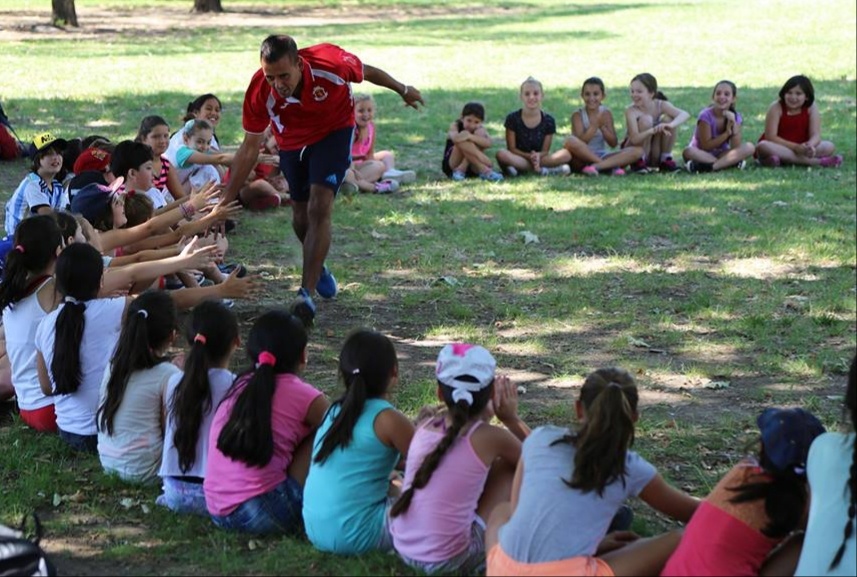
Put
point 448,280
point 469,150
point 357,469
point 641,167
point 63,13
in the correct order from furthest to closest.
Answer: point 63,13, point 641,167, point 469,150, point 448,280, point 357,469

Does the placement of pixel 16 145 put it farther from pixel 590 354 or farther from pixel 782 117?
pixel 782 117

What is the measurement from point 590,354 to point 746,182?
563 centimetres

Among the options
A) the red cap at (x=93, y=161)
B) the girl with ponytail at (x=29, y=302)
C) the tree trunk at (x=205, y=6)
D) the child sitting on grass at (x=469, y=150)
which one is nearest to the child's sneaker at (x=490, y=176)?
the child sitting on grass at (x=469, y=150)

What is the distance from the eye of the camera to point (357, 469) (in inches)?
176

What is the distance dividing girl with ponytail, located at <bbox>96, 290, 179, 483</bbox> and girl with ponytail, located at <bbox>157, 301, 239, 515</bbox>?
0.21m

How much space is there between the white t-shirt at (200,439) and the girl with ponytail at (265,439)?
11 centimetres

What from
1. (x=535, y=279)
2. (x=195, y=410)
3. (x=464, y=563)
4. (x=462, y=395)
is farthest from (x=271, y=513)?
(x=535, y=279)

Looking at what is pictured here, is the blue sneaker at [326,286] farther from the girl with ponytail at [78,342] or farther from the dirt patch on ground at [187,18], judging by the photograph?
the dirt patch on ground at [187,18]

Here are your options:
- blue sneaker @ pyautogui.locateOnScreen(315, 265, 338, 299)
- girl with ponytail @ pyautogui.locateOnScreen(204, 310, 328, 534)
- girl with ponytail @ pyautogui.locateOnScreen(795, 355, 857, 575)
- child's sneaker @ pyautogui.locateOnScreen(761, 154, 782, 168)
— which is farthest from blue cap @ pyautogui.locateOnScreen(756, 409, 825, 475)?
child's sneaker @ pyautogui.locateOnScreen(761, 154, 782, 168)

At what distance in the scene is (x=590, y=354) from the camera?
23.5 feet

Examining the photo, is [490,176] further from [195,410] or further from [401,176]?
[195,410]

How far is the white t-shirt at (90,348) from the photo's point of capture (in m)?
5.48

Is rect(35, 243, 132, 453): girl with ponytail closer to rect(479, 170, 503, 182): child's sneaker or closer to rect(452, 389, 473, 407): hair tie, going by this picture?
rect(452, 389, 473, 407): hair tie

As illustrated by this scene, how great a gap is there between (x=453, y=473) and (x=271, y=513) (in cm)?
82
